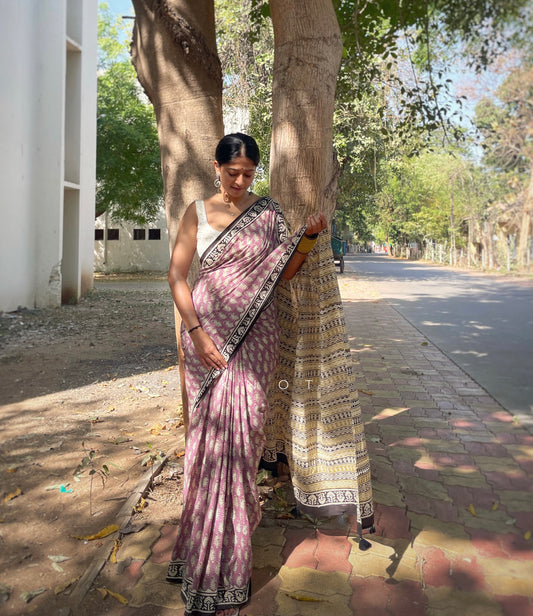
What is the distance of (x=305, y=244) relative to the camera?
2.57m

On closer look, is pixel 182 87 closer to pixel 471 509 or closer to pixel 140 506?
pixel 140 506

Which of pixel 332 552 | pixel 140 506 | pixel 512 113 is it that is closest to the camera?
pixel 332 552

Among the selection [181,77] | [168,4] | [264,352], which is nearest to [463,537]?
[264,352]

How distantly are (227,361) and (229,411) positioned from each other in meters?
0.21

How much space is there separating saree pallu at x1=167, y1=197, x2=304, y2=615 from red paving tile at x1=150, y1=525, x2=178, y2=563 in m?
0.25

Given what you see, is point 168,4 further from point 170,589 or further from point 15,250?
point 15,250

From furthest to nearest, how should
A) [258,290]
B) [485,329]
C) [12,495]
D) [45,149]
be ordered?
[45,149] → [485,329] → [12,495] → [258,290]

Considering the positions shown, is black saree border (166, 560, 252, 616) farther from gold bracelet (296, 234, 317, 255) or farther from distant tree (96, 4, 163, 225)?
distant tree (96, 4, 163, 225)

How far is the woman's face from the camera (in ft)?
8.04

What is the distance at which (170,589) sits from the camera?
8.09ft

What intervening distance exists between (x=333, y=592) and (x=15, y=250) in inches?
386

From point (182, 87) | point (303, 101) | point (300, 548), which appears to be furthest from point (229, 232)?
point (300, 548)

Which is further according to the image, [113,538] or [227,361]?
[113,538]

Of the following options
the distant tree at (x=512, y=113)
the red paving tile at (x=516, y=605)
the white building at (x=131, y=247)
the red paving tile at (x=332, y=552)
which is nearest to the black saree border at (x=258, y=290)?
the red paving tile at (x=332, y=552)
